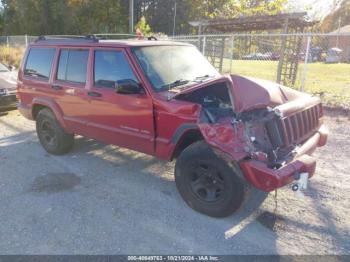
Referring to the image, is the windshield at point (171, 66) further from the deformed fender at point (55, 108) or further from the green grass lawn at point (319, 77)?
the green grass lawn at point (319, 77)

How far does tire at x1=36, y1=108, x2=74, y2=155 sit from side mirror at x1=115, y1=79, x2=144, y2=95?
1.90m

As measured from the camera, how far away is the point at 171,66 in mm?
4586

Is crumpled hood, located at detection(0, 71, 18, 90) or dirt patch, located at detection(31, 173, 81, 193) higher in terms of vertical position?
crumpled hood, located at detection(0, 71, 18, 90)

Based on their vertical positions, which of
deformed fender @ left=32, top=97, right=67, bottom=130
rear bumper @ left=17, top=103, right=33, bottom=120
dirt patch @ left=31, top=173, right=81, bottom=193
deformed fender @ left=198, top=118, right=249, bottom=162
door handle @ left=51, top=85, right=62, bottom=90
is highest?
door handle @ left=51, top=85, right=62, bottom=90

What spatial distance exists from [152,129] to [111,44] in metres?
1.33

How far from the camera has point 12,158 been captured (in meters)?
5.76

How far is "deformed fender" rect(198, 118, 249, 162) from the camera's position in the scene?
3.40 m

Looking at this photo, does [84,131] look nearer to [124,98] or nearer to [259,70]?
[124,98]

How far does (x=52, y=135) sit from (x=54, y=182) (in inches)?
51.3

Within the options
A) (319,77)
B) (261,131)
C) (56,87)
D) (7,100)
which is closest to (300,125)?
(261,131)

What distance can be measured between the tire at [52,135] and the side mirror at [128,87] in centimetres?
190

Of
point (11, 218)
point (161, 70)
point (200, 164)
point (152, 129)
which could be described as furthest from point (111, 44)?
point (11, 218)

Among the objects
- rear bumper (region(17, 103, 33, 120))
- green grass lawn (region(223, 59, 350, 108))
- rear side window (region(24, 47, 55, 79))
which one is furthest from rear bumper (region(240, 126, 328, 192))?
green grass lawn (region(223, 59, 350, 108))

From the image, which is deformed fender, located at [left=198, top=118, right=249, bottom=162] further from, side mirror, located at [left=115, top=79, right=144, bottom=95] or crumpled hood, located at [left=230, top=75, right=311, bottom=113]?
side mirror, located at [left=115, top=79, right=144, bottom=95]
